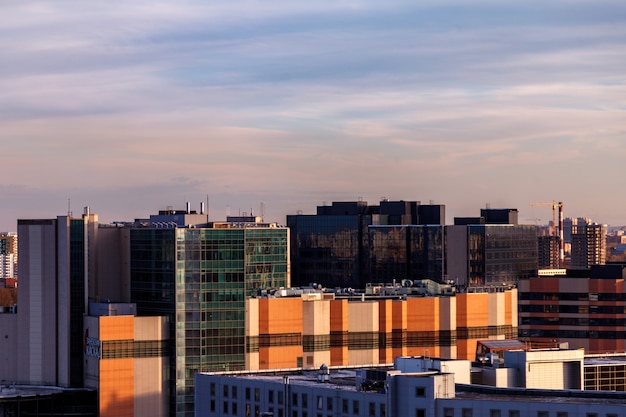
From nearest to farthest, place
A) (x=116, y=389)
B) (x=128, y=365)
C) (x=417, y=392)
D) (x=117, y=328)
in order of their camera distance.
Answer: (x=417, y=392) < (x=116, y=389) < (x=128, y=365) < (x=117, y=328)

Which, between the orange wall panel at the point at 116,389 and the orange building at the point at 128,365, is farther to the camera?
the orange building at the point at 128,365

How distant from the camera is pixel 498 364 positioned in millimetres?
155375

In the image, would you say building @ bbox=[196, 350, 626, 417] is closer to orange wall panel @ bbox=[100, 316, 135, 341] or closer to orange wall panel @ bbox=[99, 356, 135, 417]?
orange wall panel @ bbox=[99, 356, 135, 417]

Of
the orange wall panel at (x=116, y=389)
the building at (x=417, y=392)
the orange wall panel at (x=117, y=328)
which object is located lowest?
the orange wall panel at (x=116, y=389)

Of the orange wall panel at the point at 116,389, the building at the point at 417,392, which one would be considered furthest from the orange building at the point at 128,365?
the building at the point at 417,392

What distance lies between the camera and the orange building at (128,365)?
638 ft

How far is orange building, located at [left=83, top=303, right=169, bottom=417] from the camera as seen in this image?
638 ft

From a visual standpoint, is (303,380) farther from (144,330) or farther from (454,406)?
(144,330)

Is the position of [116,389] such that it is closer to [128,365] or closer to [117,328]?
[128,365]

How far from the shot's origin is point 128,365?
195 metres

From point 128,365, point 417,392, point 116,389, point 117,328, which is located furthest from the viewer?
point 117,328

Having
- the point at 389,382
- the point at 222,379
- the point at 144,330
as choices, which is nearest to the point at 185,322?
the point at 144,330

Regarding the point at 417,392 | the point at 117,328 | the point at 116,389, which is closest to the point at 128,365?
the point at 116,389

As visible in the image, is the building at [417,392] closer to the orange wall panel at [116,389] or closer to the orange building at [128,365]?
the orange building at [128,365]
